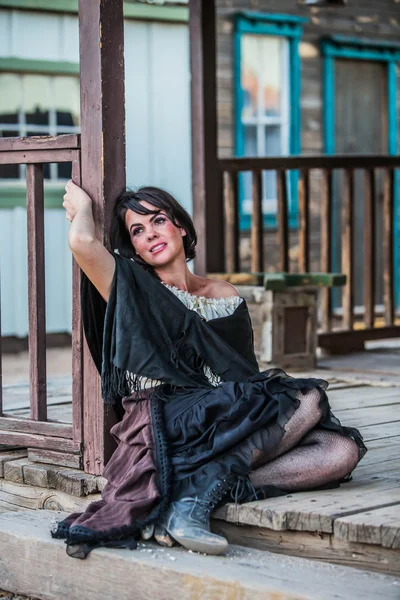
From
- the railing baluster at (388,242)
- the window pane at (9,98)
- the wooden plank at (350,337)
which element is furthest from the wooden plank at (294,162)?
the window pane at (9,98)

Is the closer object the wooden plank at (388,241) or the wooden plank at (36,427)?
the wooden plank at (36,427)

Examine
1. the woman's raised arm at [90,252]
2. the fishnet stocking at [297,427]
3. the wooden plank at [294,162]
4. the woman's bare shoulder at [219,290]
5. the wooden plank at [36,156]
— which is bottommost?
the fishnet stocking at [297,427]

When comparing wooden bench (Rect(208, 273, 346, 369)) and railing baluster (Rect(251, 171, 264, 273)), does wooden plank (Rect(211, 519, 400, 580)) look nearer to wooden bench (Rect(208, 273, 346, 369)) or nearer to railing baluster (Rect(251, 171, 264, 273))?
wooden bench (Rect(208, 273, 346, 369))

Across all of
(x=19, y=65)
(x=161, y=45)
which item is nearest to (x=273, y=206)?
(x=161, y=45)

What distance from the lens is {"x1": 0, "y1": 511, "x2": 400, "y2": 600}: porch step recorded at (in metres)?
→ 2.74

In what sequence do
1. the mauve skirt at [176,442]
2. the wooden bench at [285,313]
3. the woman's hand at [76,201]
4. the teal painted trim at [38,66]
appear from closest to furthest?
the mauve skirt at [176,442] < the woman's hand at [76,201] < the wooden bench at [285,313] < the teal painted trim at [38,66]

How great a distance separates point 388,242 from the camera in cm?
742

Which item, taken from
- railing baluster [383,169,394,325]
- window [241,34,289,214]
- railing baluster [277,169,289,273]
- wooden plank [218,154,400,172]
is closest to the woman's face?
wooden plank [218,154,400,172]

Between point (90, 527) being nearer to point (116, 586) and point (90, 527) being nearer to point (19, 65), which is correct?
point (116, 586)

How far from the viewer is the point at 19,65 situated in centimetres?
982

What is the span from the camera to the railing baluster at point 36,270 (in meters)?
3.94

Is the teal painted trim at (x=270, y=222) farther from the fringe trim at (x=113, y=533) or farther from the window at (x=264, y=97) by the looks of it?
the fringe trim at (x=113, y=533)

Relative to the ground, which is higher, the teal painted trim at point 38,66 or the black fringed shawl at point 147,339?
the teal painted trim at point 38,66

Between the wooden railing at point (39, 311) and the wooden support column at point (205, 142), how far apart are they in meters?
2.64
